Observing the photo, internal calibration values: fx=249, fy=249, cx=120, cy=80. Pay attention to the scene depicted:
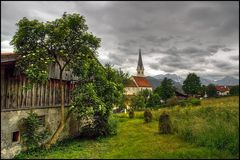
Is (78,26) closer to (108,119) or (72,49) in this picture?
(72,49)

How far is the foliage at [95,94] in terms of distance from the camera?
17.5m

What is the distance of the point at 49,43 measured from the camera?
16891 millimetres

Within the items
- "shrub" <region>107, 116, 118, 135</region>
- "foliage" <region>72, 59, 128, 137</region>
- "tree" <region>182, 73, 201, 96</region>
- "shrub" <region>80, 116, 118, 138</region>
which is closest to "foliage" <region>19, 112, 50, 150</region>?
"foliage" <region>72, 59, 128, 137</region>

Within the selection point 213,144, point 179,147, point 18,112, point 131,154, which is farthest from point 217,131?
point 18,112

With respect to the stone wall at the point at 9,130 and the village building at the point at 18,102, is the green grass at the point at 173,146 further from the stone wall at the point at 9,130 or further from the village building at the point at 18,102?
the village building at the point at 18,102

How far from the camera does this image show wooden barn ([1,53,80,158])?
1412 cm

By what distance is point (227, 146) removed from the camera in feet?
46.3

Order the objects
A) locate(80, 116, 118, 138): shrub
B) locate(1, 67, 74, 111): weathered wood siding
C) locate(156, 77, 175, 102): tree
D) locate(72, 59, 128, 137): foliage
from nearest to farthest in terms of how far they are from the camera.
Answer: locate(1, 67, 74, 111): weathered wood siding < locate(72, 59, 128, 137): foliage < locate(80, 116, 118, 138): shrub < locate(156, 77, 175, 102): tree

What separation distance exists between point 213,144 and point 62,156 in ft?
29.2

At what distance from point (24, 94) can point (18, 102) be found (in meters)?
0.75

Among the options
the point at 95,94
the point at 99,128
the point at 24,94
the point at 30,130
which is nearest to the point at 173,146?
the point at 95,94

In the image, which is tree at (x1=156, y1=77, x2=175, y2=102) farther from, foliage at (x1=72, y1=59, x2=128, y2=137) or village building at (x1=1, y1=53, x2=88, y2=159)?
village building at (x1=1, y1=53, x2=88, y2=159)

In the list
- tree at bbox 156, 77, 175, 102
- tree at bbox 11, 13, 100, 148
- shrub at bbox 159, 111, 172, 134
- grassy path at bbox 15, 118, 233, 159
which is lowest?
grassy path at bbox 15, 118, 233, 159

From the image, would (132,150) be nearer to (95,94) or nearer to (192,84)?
(95,94)
